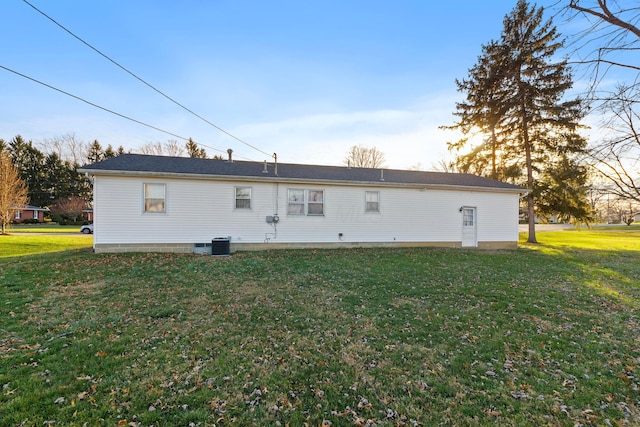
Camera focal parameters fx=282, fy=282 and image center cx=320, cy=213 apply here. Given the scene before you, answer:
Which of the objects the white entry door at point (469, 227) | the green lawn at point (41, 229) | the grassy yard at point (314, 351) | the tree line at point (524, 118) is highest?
the tree line at point (524, 118)

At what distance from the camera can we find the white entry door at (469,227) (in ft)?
48.5

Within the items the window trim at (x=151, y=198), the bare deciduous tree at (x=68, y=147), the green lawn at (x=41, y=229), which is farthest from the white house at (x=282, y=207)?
the bare deciduous tree at (x=68, y=147)

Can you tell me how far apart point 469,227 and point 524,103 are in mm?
10582

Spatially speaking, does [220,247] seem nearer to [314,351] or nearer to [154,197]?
[154,197]

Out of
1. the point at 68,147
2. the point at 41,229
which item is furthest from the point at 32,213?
the point at 41,229

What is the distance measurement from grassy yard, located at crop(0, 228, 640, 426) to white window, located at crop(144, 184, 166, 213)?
4.07 m

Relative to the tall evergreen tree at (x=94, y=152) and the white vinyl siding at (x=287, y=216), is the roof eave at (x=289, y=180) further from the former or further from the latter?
the tall evergreen tree at (x=94, y=152)

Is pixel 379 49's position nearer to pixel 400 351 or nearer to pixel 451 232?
pixel 451 232

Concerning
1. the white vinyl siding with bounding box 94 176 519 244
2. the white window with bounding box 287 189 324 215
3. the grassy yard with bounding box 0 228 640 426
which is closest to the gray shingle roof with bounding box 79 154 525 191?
the white vinyl siding with bounding box 94 176 519 244

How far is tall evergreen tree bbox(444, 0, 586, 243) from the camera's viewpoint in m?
17.7

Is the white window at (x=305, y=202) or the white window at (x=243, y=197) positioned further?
the white window at (x=305, y=202)

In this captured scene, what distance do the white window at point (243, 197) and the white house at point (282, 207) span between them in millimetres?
42

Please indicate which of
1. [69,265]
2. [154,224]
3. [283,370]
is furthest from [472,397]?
[154,224]

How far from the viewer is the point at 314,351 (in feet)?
12.5
